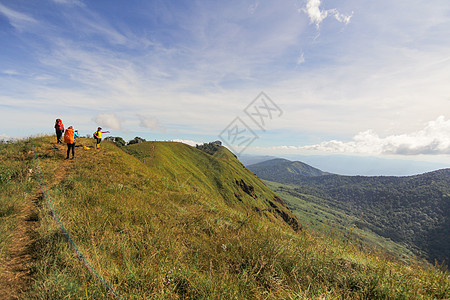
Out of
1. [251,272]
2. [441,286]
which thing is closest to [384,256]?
[441,286]

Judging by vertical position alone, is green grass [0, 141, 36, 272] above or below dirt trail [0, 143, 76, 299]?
above

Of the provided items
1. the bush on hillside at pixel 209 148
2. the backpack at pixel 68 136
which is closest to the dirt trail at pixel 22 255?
the backpack at pixel 68 136

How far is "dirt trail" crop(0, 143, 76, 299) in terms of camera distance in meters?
3.25

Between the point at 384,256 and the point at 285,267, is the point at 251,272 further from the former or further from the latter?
the point at 384,256

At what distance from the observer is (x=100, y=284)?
10.1 feet

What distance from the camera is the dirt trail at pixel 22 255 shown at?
10.7 feet

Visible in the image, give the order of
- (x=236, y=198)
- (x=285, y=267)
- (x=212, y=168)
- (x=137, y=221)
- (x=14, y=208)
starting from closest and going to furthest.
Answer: (x=285, y=267)
(x=137, y=221)
(x=14, y=208)
(x=236, y=198)
(x=212, y=168)

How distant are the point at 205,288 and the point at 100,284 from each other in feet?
5.64

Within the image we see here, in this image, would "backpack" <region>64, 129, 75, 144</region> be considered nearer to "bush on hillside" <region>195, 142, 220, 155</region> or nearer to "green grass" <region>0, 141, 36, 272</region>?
"green grass" <region>0, 141, 36, 272</region>

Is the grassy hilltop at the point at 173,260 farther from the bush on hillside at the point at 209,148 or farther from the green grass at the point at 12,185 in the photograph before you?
the bush on hillside at the point at 209,148

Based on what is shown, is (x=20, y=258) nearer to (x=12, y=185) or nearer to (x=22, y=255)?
(x=22, y=255)

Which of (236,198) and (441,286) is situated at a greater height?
(441,286)

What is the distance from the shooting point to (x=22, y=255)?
4.24 m

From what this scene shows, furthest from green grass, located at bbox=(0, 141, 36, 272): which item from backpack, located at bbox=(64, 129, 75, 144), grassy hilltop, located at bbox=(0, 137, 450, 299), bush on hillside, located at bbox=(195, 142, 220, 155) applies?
bush on hillside, located at bbox=(195, 142, 220, 155)
